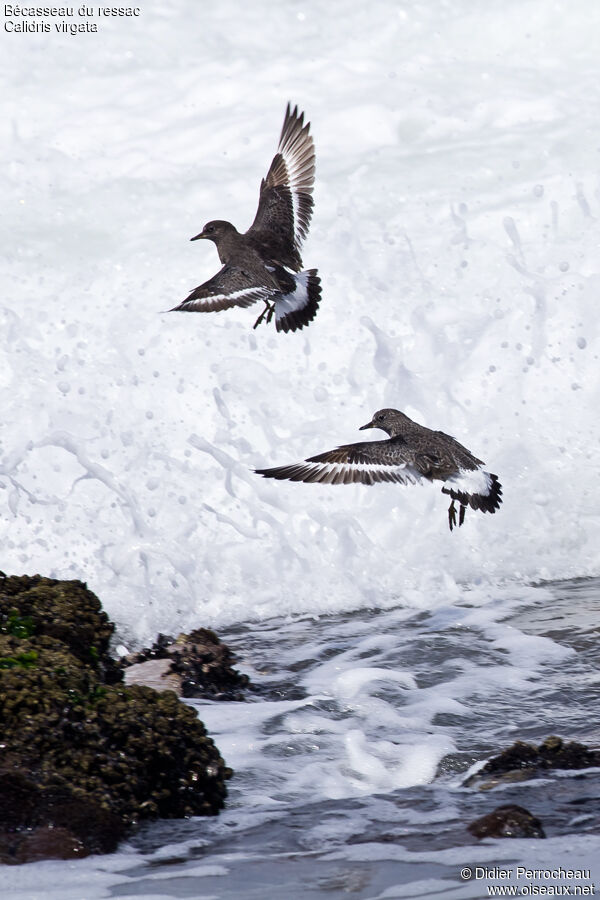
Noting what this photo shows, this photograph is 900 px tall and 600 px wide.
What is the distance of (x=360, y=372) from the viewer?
1052 cm

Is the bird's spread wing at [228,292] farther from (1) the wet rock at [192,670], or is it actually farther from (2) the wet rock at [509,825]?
(2) the wet rock at [509,825]

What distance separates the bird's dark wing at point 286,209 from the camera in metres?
8.38

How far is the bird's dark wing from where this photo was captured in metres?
8.38

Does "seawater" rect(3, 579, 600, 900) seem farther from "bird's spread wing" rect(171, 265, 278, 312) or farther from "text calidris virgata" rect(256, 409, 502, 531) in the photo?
"bird's spread wing" rect(171, 265, 278, 312)

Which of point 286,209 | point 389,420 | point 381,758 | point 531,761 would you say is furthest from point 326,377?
point 531,761

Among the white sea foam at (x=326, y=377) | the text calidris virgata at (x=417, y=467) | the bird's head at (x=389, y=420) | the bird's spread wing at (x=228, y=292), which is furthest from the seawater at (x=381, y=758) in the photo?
the bird's spread wing at (x=228, y=292)

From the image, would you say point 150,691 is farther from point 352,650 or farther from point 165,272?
point 165,272

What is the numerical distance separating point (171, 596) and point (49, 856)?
3797mm

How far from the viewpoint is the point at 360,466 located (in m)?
6.86

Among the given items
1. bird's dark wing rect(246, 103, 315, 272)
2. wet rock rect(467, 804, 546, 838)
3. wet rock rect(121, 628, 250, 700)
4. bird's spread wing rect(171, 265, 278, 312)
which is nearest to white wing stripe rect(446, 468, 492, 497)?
wet rock rect(121, 628, 250, 700)

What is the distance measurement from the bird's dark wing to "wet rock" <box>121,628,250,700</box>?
3.00m

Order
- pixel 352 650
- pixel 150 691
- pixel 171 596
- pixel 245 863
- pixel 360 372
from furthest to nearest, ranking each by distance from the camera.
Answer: pixel 360 372
pixel 171 596
pixel 352 650
pixel 150 691
pixel 245 863

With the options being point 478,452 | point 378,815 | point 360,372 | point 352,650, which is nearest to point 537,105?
point 360,372

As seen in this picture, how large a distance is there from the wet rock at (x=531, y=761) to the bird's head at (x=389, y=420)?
285 cm
